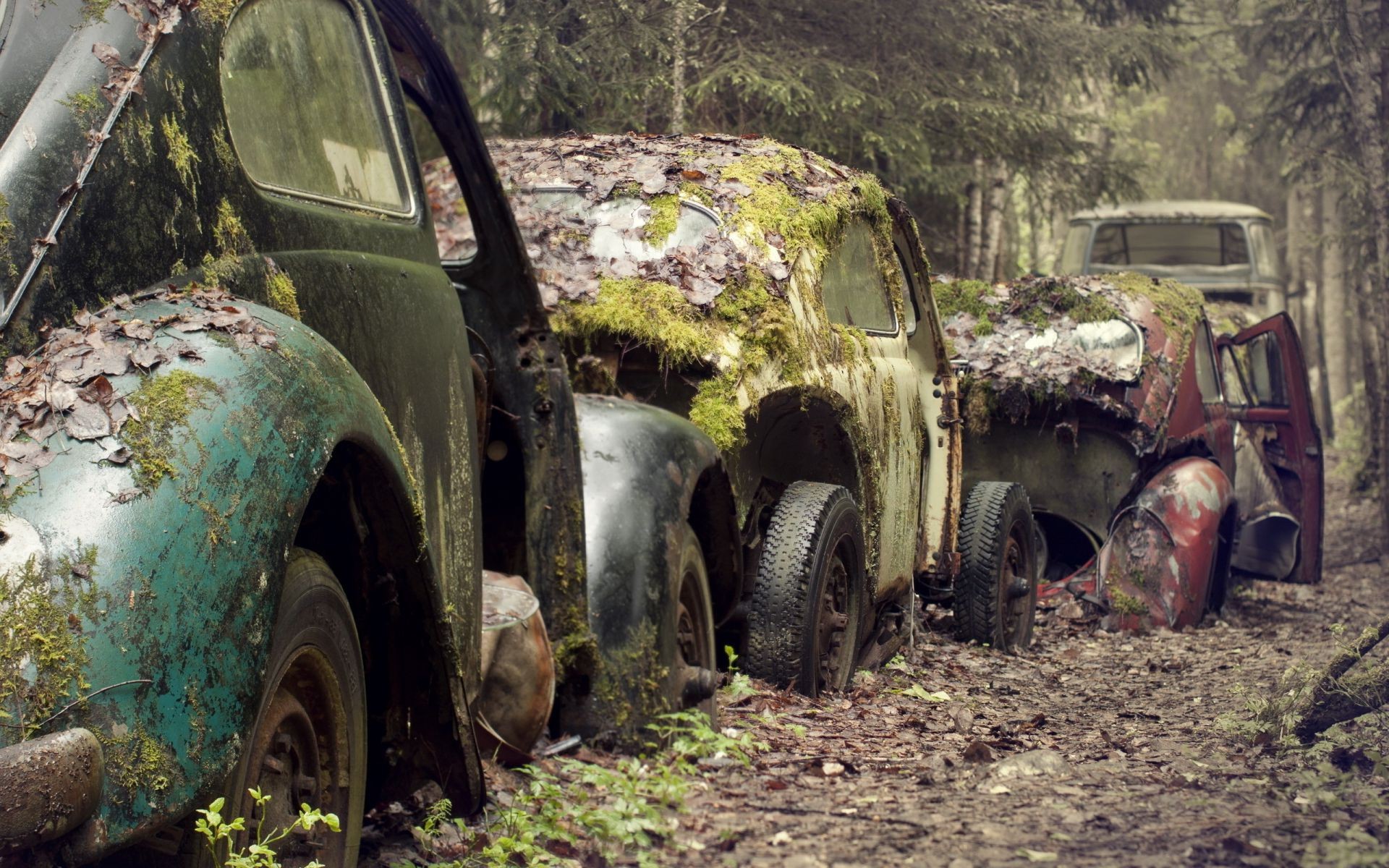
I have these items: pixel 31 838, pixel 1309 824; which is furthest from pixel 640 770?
pixel 31 838

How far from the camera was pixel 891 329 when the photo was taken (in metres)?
7.10

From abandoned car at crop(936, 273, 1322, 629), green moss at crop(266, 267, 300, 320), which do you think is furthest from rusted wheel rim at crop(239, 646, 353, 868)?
abandoned car at crop(936, 273, 1322, 629)

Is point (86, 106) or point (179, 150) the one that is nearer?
point (86, 106)

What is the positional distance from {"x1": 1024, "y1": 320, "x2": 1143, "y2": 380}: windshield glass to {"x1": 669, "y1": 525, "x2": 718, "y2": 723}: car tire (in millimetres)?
5005

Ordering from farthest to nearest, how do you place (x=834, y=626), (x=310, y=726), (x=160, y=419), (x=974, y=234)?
1. (x=974, y=234)
2. (x=834, y=626)
3. (x=310, y=726)
4. (x=160, y=419)

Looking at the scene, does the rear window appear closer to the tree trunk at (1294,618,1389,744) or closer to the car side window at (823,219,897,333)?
the car side window at (823,219,897,333)

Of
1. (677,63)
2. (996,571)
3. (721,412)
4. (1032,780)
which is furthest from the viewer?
(677,63)

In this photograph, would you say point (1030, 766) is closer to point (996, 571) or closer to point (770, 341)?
point (770, 341)

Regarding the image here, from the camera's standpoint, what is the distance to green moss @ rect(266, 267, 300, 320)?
2.92 meters

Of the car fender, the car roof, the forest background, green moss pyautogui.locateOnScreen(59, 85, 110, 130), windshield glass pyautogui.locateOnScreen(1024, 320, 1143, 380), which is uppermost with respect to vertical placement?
the forest background

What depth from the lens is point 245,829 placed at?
251 centimetres

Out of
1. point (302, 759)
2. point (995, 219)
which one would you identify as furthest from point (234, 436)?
point (995, 219)

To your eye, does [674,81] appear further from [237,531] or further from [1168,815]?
[237,531]

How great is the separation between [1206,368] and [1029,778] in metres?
6.89
